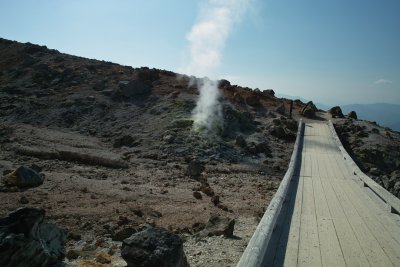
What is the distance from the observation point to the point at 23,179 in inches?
432

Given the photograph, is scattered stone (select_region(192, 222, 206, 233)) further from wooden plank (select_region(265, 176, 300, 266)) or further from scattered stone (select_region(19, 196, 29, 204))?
scattered stone (select_region(19, 196, 29, 204))

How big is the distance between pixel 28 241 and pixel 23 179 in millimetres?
6329

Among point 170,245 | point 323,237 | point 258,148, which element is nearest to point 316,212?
point 323,237

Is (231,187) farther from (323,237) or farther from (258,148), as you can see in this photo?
(323,237)

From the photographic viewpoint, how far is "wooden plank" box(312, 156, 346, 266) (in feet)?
16.4

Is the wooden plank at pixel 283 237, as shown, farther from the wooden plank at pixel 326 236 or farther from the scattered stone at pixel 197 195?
the scattered stone at pixel 197 195

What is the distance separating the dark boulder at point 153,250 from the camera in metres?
5.08

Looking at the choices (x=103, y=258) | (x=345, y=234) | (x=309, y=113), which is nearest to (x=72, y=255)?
(x=103, y=258)

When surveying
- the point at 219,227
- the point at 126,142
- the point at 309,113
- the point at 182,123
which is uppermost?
the point at 309,113

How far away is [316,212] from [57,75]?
26099 mm

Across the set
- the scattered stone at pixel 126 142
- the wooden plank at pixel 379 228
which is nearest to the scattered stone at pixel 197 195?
the wooden plank at pixel 379 228

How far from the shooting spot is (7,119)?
2133 centimetres

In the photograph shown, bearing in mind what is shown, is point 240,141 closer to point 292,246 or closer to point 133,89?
point 133,89

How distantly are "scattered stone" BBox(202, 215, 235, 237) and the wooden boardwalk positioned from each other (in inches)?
44.3
